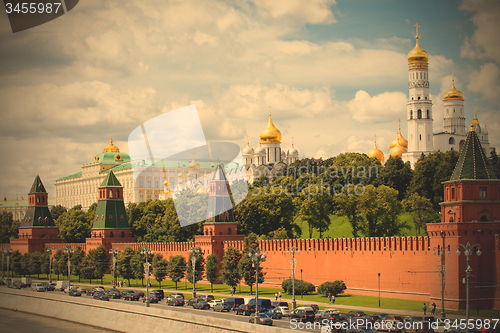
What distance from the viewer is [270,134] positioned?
133375 millimetres

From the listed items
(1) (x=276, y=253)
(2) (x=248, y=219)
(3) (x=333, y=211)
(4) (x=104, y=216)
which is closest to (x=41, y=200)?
(4) (x=104, y=216)

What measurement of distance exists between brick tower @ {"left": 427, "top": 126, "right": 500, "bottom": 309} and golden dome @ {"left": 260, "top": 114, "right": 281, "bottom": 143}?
88.5m

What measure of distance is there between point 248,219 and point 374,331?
43173mm

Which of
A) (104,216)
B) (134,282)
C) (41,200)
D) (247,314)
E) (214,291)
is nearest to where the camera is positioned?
(247,314)

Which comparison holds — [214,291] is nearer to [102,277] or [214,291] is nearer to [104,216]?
[102,277]

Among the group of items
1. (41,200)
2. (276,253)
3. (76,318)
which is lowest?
(76,318)

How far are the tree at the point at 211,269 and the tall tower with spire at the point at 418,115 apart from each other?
4836 centimetres

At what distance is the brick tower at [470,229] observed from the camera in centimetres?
4250

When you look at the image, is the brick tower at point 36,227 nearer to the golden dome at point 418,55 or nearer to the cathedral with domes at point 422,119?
the cathedral with domes at point 422,119

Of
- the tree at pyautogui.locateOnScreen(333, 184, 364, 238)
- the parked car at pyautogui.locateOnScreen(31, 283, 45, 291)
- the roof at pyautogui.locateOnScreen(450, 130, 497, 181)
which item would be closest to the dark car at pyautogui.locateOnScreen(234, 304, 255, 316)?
the roof at pyautogui.locateOnScreen(450, 130, 497, 181)

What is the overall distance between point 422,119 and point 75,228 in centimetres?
5348

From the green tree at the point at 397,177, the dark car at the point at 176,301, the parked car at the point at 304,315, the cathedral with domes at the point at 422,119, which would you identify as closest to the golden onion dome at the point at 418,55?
the cathedral with domes at the point at 422,119

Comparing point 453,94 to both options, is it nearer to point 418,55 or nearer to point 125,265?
point 418,55

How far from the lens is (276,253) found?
5828cm
